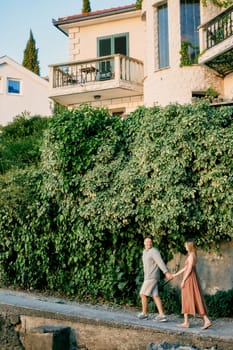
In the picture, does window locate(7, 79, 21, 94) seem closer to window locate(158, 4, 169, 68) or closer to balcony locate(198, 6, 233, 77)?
window locate(158, 4, 169, 68)

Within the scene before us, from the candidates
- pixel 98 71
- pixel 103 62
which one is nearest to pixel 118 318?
pixel 98 71

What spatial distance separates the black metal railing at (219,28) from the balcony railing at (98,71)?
3857 millimetres

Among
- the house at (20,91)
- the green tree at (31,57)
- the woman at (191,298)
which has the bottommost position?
the woman at (191,298)

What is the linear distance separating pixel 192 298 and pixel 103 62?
1318 cm

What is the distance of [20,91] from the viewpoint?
3250cm

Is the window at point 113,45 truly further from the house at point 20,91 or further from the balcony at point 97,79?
the house at point 20,91

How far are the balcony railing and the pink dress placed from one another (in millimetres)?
11586

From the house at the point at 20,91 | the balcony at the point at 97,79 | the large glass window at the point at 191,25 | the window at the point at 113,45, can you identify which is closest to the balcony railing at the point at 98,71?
the balcony at the point at 97,79

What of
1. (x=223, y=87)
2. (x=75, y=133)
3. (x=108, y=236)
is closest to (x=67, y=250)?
(x=108, y=236)

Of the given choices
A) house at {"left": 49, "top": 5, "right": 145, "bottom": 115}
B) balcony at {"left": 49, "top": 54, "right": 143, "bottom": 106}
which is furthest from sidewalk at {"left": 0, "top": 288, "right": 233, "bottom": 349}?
house at {"left": 49, "top": 5, "right": 145, "bottom": 115}

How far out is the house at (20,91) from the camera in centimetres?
3175

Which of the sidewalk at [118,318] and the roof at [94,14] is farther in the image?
the roof at [94,14]

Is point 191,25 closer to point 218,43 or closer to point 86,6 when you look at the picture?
point 218,43

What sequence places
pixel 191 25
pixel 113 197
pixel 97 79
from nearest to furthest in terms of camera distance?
pixel 113 197 → pixel 191 25 → pixel 97 79
